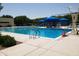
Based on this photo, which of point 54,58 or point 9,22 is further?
point 9,22

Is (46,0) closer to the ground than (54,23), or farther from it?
farther from it

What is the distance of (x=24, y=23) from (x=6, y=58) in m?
15.3

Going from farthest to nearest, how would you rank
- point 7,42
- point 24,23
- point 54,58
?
1. point 24,23
2. point 7,42
3. point 54,58

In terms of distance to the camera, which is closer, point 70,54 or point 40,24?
point 70,54

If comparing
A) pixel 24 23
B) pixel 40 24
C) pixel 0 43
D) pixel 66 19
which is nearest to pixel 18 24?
pixel 24 23

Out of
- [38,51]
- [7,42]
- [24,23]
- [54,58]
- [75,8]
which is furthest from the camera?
[24,23]

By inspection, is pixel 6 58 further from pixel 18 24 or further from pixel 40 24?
pixel 40 24

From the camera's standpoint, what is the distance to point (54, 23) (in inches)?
701

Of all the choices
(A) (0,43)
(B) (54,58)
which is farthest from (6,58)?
(A) (0,43)

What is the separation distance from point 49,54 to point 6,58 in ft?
4.17

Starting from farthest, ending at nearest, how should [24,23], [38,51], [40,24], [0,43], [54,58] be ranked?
1. [40,24]
2. [24,23]
3. [0,43]
4. [38,51]
5. [54,58]

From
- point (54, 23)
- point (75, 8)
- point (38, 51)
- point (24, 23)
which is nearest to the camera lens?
point (38, 51)

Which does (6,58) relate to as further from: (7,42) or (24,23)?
(24,23)

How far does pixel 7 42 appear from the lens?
5.18m
